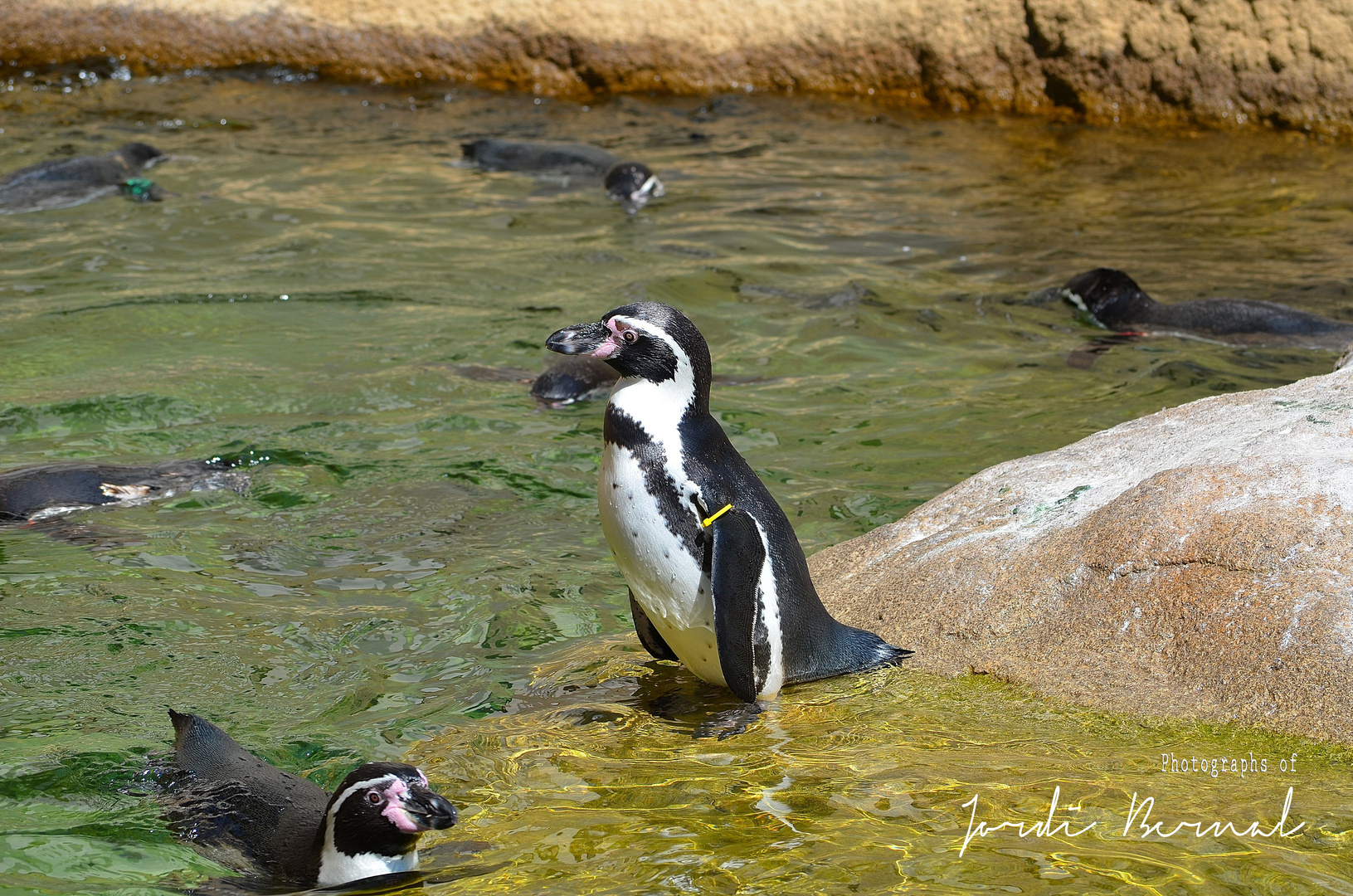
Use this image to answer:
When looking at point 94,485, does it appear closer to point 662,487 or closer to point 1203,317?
point 662,487

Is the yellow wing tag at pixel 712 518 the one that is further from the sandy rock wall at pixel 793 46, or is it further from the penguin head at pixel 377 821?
the sandy rock wall at pixel 793 46

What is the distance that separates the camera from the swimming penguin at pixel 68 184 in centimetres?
989

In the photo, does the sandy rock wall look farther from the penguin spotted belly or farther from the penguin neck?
the penguin spotted belly

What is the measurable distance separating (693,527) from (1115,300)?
4.87 metres

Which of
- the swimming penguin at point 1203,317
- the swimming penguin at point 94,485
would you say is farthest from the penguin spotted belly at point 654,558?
the swimming penguin at point 1203,317

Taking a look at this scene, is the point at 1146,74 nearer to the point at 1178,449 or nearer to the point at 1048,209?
the point at 1048,209

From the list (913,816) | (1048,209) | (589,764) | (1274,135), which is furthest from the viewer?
(1274,135)

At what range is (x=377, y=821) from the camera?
2.94 metres

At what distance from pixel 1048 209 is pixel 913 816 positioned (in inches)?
325

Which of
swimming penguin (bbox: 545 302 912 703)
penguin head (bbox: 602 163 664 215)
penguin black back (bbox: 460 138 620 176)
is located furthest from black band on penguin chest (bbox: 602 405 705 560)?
penguin black back (bbox: 460 138 620 176)

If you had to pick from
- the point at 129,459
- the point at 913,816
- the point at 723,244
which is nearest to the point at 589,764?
the point at 913,816

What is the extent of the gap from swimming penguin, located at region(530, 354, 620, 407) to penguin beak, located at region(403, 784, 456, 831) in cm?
399

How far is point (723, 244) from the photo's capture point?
Result: 31.9ft

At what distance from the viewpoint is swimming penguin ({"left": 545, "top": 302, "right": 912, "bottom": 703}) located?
366cm
